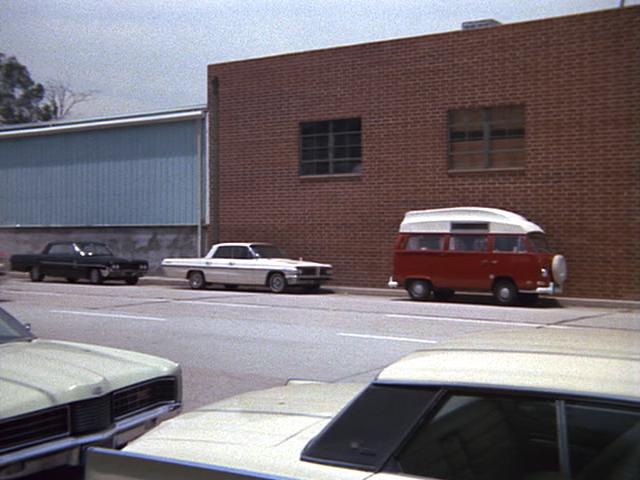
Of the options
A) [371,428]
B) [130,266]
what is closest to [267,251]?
[130,266]

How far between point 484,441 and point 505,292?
16706 millimetres

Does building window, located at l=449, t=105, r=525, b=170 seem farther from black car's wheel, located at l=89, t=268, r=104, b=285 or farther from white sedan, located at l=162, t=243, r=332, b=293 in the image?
black car's wheel, located at l=89, t=268, r=104, b=285

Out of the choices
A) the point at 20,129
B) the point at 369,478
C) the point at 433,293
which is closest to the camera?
the point at 369,478

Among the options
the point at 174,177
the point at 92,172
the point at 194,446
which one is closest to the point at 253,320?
the point at 194,446

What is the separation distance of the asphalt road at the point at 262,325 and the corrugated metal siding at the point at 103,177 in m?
6.61

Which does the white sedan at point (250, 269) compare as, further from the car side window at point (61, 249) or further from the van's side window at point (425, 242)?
the car side window at point (61, 249)

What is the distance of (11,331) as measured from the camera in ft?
20.3

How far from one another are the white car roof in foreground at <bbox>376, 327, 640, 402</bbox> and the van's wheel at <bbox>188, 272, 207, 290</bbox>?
21.4 metres

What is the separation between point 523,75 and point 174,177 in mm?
13006

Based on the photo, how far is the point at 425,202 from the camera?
75.8 feet

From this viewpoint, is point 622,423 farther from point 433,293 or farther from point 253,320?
point 433,293

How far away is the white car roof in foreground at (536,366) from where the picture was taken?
2.68 metres

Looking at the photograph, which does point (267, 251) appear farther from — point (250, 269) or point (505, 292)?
point (505, 292)

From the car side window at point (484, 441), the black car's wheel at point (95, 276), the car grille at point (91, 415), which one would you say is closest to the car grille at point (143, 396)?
the car grille at point (91, 415)
